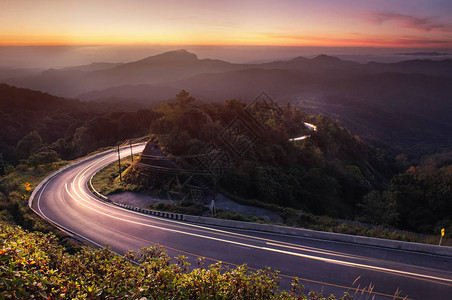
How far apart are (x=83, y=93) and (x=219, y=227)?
605ft

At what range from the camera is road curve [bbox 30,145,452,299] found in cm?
1142

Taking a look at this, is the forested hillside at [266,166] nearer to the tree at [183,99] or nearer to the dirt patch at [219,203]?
the tree at [183,99]

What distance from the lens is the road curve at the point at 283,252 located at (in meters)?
11.4

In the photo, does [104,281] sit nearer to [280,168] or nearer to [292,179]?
[292,179]

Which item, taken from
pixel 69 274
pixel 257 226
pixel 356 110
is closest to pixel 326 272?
pixel 257 226

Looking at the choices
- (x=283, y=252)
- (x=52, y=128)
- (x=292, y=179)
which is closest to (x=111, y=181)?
(x=292, y=179)

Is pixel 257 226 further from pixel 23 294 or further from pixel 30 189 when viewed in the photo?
pixel 30 189

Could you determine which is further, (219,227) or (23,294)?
(219,227)

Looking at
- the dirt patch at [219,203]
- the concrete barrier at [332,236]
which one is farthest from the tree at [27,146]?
the concrete barrier at [332,236]

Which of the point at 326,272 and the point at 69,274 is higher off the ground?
the point at 69,274

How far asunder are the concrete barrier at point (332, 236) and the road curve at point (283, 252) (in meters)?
0.37

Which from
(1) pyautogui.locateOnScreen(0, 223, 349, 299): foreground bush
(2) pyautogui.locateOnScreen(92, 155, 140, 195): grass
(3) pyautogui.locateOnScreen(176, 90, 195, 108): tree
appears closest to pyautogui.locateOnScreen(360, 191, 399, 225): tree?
(1) pyautogui.locateOnScreen(0, 223, 349, 299): foreground bush

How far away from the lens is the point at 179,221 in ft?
68.7

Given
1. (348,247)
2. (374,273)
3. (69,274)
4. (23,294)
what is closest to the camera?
(23,294)
